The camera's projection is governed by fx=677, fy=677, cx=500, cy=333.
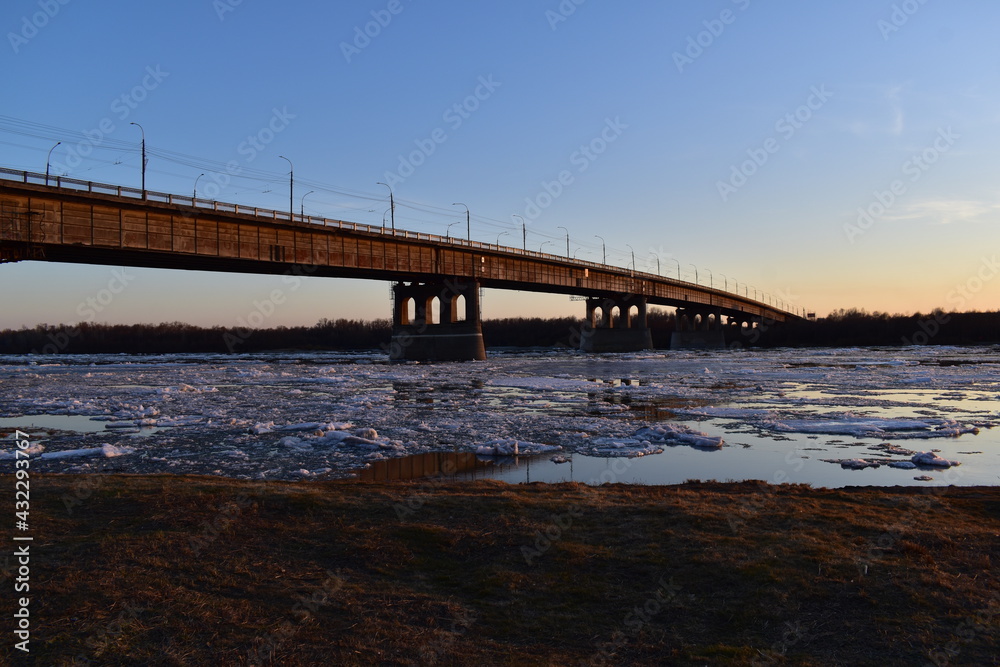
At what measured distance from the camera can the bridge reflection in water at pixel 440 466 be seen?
43.8 feet

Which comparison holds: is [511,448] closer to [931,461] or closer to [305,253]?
[931,461]

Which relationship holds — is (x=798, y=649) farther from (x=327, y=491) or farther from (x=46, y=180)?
(x=46, y=180)

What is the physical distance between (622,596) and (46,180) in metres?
42.0

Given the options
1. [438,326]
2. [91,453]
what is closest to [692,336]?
[438,326]

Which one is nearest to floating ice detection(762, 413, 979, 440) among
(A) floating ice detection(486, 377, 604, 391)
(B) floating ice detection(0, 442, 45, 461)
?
(A) floating ice detection(486, 377, 604, 391)

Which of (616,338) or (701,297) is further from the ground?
(701,297)

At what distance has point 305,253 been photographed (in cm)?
5484

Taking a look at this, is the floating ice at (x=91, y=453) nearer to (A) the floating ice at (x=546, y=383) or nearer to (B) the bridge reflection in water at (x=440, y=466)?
(B) the bridge reflection in water at (x=440, y=466)

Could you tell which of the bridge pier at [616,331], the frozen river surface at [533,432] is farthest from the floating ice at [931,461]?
the bridge pier at [616,331]

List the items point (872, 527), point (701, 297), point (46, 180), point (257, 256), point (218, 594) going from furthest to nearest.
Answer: point (701, 297) < point (257, 256) < point (46, 180) < point (872, 527) < point (218, 594)

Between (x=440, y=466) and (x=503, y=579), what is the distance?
7755 millimetres

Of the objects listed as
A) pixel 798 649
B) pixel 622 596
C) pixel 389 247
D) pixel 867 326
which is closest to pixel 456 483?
pixel 622 596

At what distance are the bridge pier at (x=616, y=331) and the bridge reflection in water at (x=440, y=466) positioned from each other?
9146 cm

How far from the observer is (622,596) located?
636 cm
